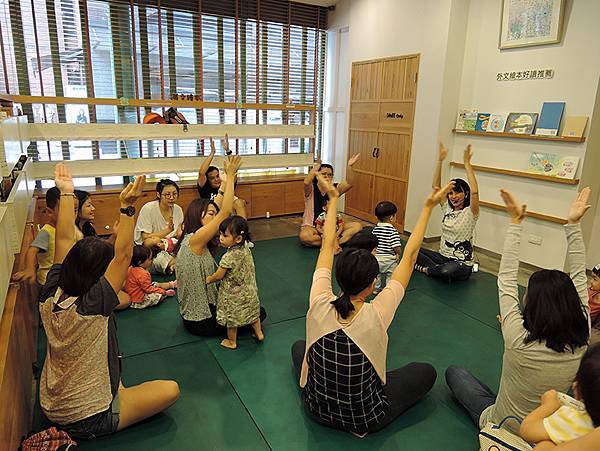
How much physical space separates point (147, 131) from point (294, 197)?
2365 millimetres

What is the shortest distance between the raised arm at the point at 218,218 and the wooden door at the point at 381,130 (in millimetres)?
3737

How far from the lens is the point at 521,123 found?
475 cm

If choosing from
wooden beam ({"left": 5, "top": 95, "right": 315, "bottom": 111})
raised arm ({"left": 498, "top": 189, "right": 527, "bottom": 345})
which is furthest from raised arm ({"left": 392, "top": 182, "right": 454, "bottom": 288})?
wooden beam ({"left": 5, "top": 95, "right": 315, "bottom": 111})

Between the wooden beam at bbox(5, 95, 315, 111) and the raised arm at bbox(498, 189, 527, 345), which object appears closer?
the raised arm at bbox(498, 189, 527, 345)

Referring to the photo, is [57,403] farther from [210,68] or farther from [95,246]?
[210,68]

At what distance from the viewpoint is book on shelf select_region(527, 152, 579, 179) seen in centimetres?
433

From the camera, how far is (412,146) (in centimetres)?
588

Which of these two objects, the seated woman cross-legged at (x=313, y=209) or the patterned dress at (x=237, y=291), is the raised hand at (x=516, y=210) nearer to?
the patterned dress at (x=237, y=291)

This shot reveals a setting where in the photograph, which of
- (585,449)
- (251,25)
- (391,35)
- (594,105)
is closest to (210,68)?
(251,25)

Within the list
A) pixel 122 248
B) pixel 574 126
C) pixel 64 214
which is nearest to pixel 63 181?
pixel 64 214

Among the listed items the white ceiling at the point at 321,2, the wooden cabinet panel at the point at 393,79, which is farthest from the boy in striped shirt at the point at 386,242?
the white ceiling at the point at 321,2

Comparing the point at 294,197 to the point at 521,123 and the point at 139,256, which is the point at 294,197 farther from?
the point at 139,256

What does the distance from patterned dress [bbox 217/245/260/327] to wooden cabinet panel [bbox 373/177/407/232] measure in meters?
3.66

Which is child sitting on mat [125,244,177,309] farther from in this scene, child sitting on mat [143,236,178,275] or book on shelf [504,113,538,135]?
book on shelf [504,113,538,135]
